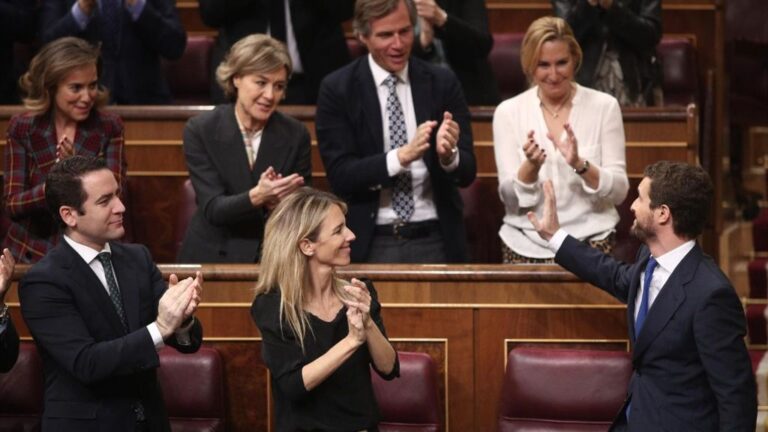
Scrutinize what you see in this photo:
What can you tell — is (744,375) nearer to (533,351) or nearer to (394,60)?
(533,351)

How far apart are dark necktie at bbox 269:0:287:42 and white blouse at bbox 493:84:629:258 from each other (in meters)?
1.16

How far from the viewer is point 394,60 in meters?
4.06

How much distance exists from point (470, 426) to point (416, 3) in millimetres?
1665

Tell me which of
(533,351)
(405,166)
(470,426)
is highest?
(405,166)

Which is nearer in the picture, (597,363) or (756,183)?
(597,363)

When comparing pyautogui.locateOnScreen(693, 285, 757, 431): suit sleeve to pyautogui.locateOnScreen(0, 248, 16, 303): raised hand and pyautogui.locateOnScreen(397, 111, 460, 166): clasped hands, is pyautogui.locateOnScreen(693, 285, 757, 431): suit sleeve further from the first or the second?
pyautogui.locateOnScreen(0, 248, 16, 303): raised hand

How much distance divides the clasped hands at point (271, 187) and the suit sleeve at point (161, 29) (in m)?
1.32

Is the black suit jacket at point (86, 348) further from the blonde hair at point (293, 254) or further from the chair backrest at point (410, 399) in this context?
the chair backrest at point (410, 399)

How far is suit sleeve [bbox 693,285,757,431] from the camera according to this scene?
9.25 ft

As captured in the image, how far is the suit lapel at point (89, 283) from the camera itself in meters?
3.00

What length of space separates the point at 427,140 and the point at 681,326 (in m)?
1.11

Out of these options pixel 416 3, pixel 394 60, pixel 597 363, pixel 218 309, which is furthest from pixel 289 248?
pixel 416 3

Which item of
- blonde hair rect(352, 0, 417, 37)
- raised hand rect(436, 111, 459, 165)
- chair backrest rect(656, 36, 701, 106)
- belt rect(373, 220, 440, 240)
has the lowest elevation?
belt rect(373, 220, 440, 240)

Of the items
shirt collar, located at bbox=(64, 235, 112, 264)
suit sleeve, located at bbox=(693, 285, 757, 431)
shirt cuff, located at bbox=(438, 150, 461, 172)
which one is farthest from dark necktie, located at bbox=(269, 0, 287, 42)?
suit sleeve, located at bbox=(693, 285, 757, 431)
